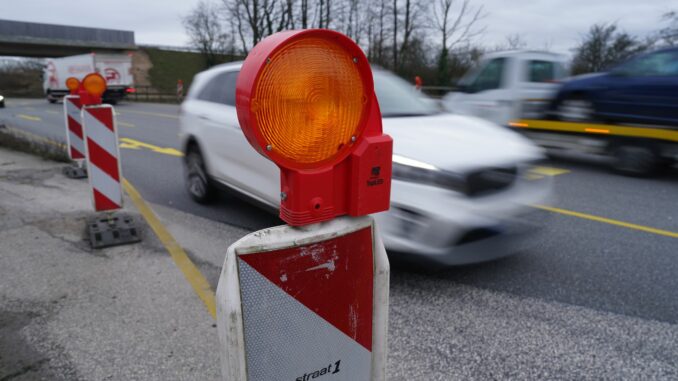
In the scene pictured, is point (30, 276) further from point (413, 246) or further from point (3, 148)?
point (3, 148)

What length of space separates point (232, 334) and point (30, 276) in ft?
11.0

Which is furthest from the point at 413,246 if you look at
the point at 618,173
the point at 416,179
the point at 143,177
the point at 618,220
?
the point at 618,173

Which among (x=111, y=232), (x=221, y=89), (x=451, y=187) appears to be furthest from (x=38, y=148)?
(x=451, y=187)

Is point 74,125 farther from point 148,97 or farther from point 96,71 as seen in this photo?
point 148,97

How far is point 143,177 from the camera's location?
25.6 feet

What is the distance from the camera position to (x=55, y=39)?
2217 inches

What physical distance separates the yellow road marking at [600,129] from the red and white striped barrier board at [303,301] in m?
8.07

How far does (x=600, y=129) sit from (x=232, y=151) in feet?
21.9

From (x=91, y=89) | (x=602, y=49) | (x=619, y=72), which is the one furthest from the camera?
(x=602, y=49)

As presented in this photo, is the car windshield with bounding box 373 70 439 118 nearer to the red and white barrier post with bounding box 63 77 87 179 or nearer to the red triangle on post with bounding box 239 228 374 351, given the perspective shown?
the red triangle on post with bounding box 239 228 374 351

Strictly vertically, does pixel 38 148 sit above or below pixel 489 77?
below

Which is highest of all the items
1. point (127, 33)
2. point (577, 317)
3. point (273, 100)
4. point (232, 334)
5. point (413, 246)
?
point (127, 33)

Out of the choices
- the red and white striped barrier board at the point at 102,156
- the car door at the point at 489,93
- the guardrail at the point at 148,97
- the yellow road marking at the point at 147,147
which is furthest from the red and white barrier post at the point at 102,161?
the guardrail at the point at 148,97

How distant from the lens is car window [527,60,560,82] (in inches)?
380
